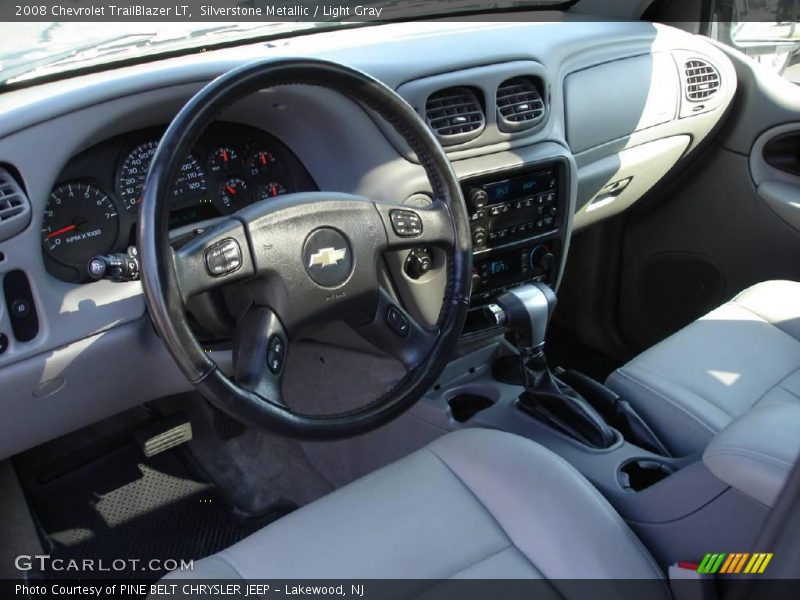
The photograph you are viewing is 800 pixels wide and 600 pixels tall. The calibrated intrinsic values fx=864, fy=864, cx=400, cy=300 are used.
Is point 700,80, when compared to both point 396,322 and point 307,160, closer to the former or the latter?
point 307,160

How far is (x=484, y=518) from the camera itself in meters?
1.37

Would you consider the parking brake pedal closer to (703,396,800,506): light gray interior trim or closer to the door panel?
(703,396,800,506): light gray interior trim

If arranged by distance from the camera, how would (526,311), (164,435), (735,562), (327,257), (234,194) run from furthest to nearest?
(164,435) → (234,194) → (526,311) → (327,257) → (735,562)

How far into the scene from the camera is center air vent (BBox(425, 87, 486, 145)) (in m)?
1.90

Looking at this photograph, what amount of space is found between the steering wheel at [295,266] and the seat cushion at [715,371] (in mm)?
504

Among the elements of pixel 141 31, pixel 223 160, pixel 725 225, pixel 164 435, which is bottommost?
pixel 164 435

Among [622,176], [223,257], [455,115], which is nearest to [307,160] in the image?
[455,115]

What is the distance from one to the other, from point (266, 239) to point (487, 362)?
895 mm

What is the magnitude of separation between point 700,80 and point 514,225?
0.93 m

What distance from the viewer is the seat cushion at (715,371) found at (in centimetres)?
173

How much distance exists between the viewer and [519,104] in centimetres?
205

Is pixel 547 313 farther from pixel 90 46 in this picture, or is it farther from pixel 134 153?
pixel 90 46

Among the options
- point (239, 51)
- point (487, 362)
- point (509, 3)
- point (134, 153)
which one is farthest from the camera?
point (509, 3)

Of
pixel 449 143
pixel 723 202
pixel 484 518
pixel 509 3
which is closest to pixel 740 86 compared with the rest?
pixel 723 202
